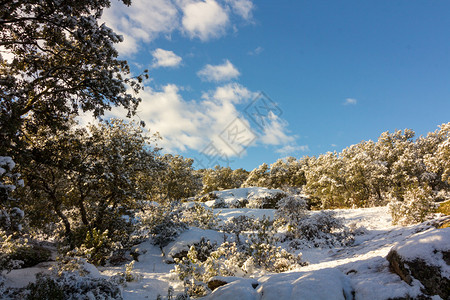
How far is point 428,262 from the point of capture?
3342 mm

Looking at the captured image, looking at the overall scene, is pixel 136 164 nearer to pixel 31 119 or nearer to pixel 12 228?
pixel 31 119

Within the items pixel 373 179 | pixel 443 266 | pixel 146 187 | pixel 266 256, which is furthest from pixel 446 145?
pixel 146 187

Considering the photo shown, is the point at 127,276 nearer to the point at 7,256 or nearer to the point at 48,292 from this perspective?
the point at 48,292

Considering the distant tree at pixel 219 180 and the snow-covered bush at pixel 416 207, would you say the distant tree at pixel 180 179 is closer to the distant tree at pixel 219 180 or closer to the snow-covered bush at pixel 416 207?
the distant tree at pixel 219 180

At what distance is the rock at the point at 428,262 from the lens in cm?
318

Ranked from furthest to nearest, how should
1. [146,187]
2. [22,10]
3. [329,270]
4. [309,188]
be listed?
[309,188], [146,187], [22,10], [329,270]

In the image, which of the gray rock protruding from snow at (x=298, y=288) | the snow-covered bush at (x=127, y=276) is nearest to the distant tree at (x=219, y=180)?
the snow-covered bush at (x=127, y=276)

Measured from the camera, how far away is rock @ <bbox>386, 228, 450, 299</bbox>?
3.18m

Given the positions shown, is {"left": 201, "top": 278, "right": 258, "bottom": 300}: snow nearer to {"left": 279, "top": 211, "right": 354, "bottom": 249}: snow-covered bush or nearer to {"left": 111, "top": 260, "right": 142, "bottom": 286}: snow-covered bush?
{"left": 111, "top": 260, "right": 142, "bottom": 286}: snow-covered bush

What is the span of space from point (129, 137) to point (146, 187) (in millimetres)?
3032

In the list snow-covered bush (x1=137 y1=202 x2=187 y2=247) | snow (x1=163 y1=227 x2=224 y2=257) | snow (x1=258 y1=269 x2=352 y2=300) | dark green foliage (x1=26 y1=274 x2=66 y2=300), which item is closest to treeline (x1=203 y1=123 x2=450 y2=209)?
snow (x1=163 y1=227 x2=224 y2=257)

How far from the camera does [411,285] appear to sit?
11.0 feet

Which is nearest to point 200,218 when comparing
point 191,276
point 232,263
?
point 232,263

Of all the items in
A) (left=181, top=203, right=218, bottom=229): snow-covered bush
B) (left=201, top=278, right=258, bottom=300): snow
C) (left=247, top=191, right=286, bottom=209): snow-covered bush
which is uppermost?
(left=247, top=191, right=286, bottom=209): snow-covered bush
